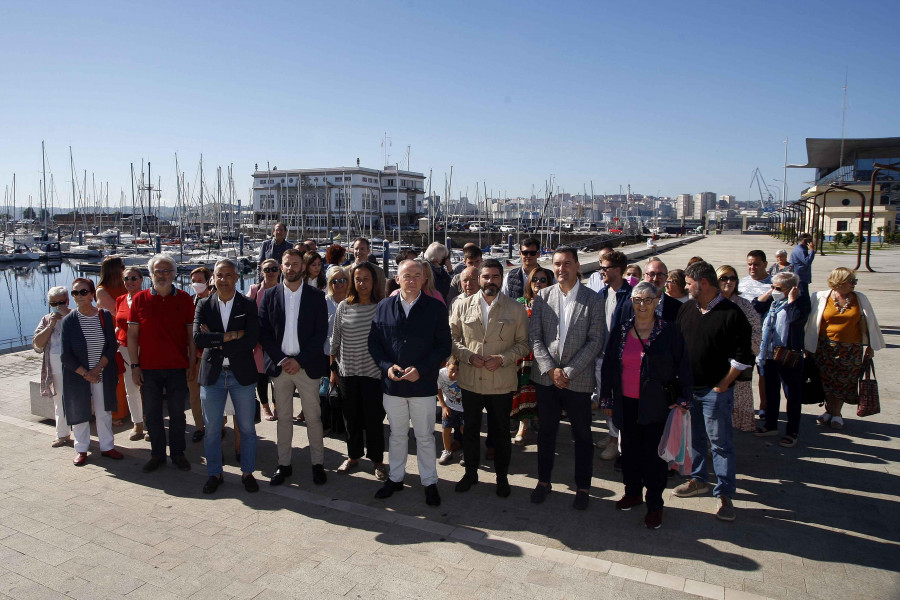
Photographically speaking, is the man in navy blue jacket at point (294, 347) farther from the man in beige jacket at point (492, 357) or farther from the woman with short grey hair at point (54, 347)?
the woman with short grey hair at point (54, 347)

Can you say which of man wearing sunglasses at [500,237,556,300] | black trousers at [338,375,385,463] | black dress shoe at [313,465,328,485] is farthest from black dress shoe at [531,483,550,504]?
man wearing sunglasses at [500,237,556,300]

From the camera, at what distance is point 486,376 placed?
177 inches

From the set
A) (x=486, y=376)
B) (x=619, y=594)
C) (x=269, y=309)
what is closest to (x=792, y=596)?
(x=619, y=594)

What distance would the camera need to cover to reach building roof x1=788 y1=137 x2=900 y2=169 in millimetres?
66750

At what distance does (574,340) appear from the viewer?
4.35 m

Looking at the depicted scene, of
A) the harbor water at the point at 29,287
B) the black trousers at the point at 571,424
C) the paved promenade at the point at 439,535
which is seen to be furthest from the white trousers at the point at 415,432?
the harbor water at the point at 29,287

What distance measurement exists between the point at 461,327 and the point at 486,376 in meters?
0.48

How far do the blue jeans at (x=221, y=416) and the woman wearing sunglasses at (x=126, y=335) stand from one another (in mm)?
1296

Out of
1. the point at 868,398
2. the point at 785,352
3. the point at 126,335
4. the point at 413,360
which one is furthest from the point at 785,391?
the point at 126,335

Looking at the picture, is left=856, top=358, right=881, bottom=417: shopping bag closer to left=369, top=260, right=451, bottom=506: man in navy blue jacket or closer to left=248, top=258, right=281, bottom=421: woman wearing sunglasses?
left=369, top=260, right=451, bottom=506: man in navy blue jacket

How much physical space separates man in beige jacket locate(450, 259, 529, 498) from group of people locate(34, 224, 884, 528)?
16mm

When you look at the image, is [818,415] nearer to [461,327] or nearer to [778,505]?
[778,505]

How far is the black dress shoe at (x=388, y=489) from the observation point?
14.9 feet

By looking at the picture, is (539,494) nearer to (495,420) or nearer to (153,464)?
(495,420)
